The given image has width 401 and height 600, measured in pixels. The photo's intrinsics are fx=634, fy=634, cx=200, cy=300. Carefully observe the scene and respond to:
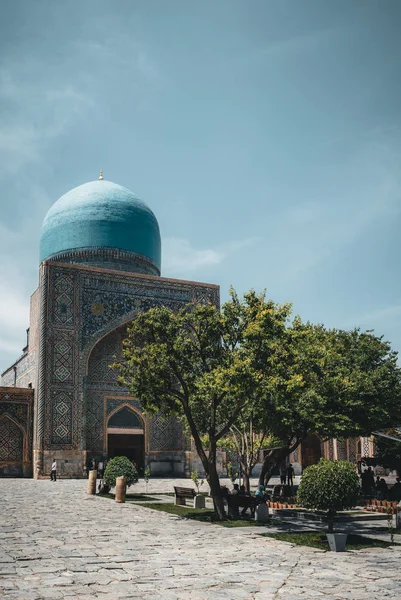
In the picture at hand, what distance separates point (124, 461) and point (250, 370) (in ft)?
22.9

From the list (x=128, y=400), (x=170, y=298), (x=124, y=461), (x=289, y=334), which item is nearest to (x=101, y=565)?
(x=289, y=334)

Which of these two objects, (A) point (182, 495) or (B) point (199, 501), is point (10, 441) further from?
(B) point (199, 501)

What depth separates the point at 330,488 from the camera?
32.4 feet

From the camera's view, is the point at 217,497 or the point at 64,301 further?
the point at 64,301

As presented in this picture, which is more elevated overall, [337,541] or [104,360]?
[104,360]

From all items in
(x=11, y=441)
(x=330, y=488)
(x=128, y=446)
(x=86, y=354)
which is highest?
(x=86, y=354)

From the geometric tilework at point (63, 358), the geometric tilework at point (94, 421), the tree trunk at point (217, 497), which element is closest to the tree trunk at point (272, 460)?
the tree trunk at point (217, 497)

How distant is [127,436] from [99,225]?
10.3 metres

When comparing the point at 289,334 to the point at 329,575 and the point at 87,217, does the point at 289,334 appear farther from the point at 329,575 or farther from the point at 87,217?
the point at 87,217

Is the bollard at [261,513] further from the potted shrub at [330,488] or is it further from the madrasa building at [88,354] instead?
the madrasa building at [88,354]

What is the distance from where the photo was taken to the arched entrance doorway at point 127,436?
87.5 feet

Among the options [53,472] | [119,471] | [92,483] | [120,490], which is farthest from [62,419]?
[120,490]

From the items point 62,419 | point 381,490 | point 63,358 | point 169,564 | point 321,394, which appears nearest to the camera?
point 169,564

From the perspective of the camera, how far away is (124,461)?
17328 mm
